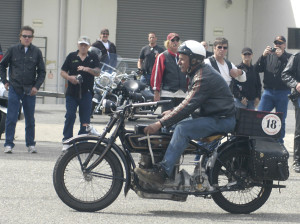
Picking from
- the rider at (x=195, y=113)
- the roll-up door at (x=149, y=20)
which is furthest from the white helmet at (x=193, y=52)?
the roll-up door at (x=149, y=20)

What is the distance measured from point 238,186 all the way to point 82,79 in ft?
17.1

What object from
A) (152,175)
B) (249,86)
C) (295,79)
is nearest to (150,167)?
(152,175)

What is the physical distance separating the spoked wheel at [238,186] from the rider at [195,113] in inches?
12.6

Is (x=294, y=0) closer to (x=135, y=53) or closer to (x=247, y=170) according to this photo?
(x=135, y=53)

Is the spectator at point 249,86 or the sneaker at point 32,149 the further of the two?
the spectator at point 249,86

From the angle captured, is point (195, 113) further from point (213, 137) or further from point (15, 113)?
point (15, 113)

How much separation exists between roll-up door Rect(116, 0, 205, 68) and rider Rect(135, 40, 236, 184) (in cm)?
2211

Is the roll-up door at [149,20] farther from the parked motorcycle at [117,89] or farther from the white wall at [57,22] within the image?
the parked motorcycle at [117,89]

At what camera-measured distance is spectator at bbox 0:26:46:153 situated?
14.0 metres

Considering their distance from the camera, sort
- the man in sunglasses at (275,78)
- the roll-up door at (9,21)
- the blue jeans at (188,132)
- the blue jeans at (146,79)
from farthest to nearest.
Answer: the roll-up door at (9,21) → the blue jeans at (146,79) → the man in sunglasses at (275,78) → the blue jeans at (188,132)

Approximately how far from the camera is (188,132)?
9156 millimetres

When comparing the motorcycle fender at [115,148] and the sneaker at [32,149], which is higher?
the motorcycle fender at [115,148]

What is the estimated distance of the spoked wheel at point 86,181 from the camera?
9.21 metres

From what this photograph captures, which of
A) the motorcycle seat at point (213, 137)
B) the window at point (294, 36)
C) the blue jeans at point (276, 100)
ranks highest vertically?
the window at point (294, 36)
